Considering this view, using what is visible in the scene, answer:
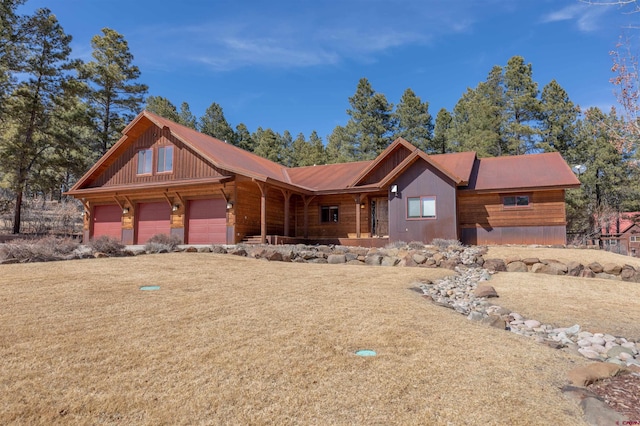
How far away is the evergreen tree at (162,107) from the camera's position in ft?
132

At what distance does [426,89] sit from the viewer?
3772 cm

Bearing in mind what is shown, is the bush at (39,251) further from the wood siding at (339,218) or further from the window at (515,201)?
the window at (515,201)

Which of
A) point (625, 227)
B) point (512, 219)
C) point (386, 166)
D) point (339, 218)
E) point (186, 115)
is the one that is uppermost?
point (186, 115)

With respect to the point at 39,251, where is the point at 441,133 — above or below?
above

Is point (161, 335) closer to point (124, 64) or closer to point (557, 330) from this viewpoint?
point (557, 330)

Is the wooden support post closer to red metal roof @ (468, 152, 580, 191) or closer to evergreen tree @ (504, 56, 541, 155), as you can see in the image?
red metal roof @ (468, 152, 580, 191)

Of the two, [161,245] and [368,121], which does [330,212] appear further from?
[368,121]

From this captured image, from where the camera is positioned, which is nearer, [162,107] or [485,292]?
[485,292]

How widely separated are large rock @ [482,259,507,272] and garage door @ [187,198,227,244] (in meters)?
11.1

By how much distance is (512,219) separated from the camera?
17703 mm

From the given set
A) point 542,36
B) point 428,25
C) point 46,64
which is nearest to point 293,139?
point 46,64

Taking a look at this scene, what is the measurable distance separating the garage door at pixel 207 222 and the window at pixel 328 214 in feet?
19.4

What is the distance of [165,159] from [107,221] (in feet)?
17.1

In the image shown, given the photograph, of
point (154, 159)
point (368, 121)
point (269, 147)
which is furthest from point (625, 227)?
point (154, 159)
